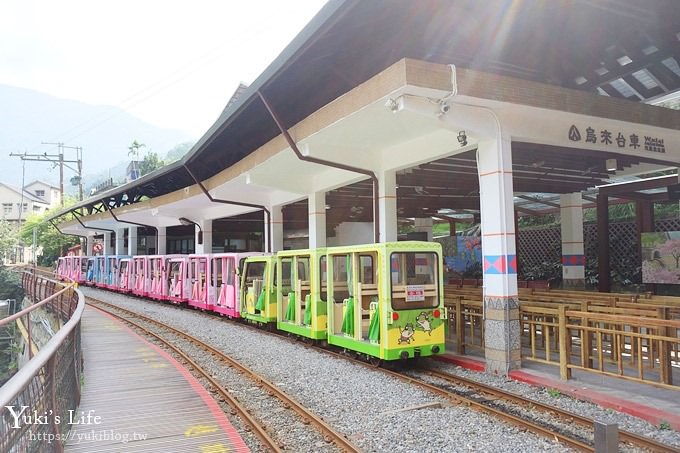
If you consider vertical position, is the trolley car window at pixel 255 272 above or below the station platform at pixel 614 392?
above

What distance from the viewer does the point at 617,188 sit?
1427 cm

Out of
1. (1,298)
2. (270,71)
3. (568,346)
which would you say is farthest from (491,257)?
(1,298)

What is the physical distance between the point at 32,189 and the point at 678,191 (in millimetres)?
88988

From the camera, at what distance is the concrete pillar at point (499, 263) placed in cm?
767

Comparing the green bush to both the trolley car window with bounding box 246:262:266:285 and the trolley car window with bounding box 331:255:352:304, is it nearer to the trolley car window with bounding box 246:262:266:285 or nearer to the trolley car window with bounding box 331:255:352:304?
the trolley car window with bounding box 246:262:266:285

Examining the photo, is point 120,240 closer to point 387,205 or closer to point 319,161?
point 319,161

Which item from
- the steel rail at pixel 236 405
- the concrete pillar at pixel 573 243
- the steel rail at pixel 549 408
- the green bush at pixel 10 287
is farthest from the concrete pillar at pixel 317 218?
the green bush at pixel 10 287

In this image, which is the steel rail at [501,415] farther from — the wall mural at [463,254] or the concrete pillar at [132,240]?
the concrete pillar at [132,240]

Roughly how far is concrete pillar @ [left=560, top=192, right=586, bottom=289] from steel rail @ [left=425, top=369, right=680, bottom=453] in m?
9.77

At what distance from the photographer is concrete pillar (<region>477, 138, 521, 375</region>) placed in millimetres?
7668

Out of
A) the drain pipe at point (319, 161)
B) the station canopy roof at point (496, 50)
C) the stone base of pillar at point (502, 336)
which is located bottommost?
the stone base of pillar at point (502, 336)

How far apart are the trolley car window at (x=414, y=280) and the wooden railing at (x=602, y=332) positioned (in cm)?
94

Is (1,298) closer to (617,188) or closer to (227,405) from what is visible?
(227,405)

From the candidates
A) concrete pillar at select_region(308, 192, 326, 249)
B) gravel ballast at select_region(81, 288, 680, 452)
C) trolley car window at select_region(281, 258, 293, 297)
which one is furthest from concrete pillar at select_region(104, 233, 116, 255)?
gravel ballast at select_region(81, 288, 680, 452)
